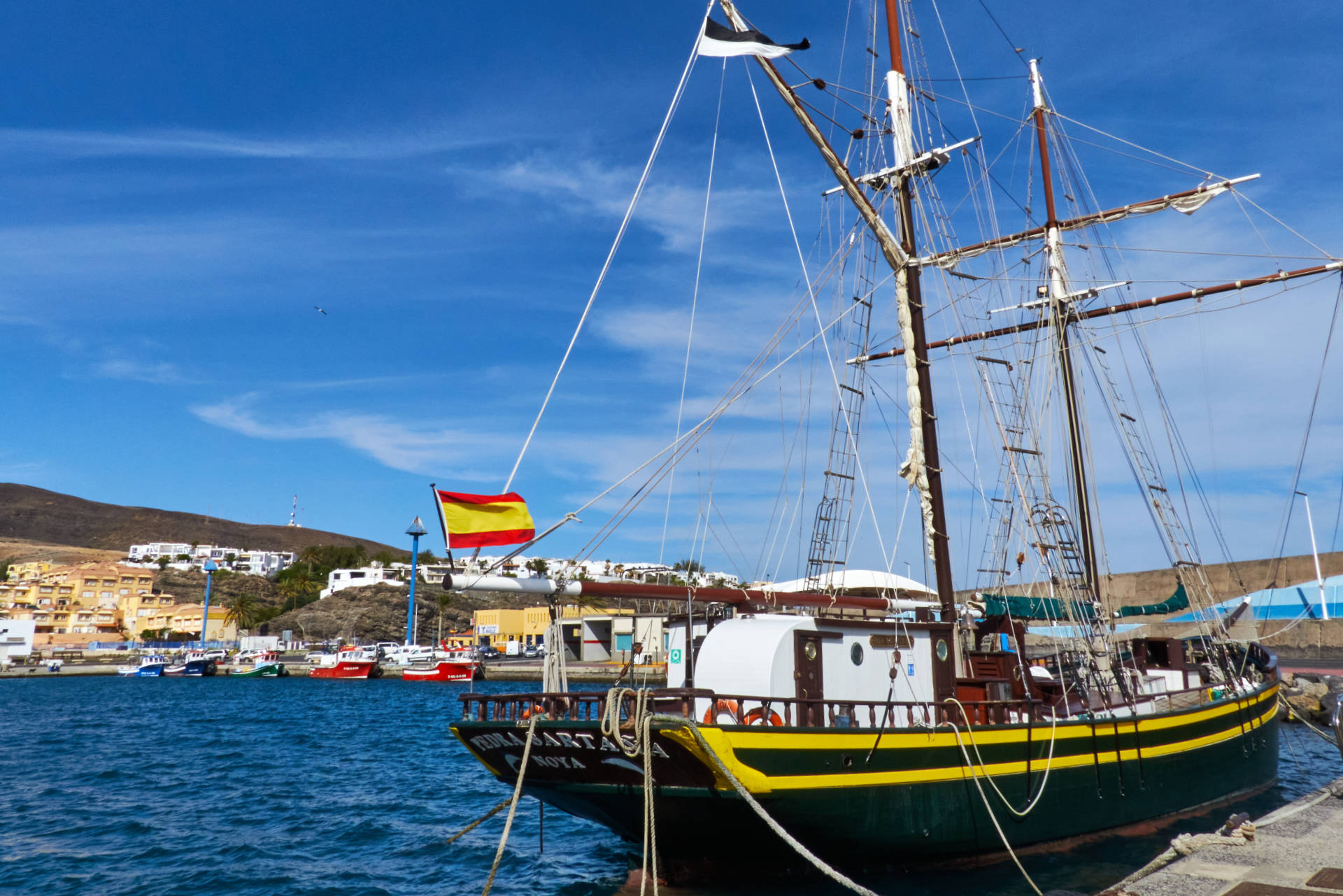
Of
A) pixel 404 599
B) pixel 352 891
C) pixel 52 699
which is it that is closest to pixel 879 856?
pixel 352 891

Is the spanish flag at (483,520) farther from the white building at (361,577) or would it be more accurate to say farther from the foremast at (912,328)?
the white building at (361,577)

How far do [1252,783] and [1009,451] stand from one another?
1196 centimetres

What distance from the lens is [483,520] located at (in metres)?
12.1

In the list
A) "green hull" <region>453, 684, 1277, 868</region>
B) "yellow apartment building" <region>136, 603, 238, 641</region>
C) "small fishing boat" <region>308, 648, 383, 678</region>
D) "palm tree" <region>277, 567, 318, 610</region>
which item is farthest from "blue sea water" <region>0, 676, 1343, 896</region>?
"palm tree" <region>277, 567, 318, 610</region>

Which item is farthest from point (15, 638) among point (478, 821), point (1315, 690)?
point (1315, 690)

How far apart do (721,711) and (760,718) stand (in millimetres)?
1313

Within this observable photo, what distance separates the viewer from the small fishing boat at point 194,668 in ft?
300

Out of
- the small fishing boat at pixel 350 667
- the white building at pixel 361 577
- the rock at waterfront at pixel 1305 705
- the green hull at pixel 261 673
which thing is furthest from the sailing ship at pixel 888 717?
the white building at pixel 361 577

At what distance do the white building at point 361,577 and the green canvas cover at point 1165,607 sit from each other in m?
119

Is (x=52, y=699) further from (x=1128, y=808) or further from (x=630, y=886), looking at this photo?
(x=1128, y=808)

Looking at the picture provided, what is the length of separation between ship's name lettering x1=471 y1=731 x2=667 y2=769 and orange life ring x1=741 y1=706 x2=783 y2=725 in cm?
131

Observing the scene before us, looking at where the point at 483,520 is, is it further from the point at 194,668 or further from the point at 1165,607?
the point at 194,668

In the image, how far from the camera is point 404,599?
13300 cm

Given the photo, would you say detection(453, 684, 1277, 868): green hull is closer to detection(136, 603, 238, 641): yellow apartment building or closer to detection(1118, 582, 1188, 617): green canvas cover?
detection(1118, 582, 1188, 617): green canvas cover
